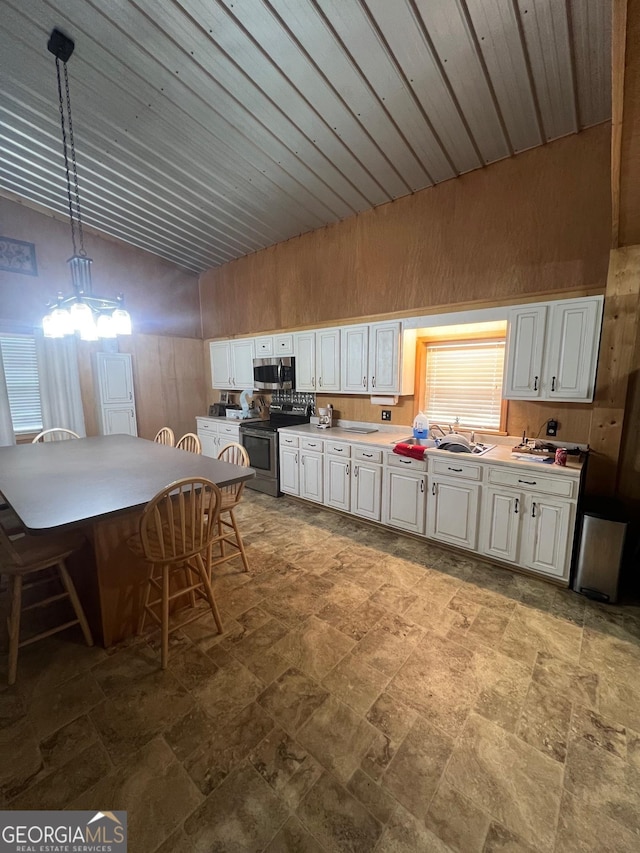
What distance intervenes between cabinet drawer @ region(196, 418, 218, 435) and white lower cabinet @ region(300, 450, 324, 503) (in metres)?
1.97

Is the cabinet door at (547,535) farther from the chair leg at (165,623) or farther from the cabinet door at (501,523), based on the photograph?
the chair leg at (165,623)

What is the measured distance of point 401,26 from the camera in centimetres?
192

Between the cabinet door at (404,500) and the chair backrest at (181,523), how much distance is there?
1.79 meters

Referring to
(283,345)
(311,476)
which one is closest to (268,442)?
(311,476)

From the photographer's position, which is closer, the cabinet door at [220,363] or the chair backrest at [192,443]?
the chair backrest at [192,443]

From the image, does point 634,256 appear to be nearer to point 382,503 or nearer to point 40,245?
point 382,503

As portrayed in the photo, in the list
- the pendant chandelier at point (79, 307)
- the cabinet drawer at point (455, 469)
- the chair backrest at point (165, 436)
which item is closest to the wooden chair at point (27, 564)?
the pendant chandelier at point (79, 307)

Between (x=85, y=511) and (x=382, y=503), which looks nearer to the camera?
(x=85, y=511)

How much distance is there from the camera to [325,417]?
4.18 meters

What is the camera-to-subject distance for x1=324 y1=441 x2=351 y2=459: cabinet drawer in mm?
3527

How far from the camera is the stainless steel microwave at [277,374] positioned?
4.50m

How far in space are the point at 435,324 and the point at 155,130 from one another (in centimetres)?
290

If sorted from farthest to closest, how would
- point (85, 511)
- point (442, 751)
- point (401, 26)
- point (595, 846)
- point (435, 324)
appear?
point (435, 324) < point (401, 26) < point (85, 511) < point (442, 751) < point (595, 846)

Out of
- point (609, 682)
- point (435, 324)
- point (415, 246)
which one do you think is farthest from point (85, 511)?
point (415, 246)
